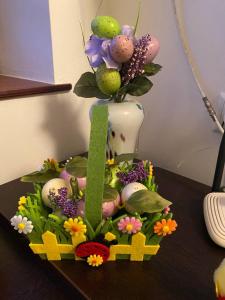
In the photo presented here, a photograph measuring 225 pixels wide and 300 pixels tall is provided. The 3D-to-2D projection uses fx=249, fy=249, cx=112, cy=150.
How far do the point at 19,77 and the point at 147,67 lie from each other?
22.9 inches

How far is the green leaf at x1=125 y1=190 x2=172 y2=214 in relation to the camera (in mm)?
414

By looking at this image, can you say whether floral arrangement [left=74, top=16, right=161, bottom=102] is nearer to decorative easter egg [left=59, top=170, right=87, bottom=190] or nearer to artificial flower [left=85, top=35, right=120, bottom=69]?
artificial flower [left=85, top=35, right=120, bottom=69]

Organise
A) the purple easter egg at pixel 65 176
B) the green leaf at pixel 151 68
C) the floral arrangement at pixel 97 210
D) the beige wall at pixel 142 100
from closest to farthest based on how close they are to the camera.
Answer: the floral arrangement at pixel 97 210, the purple easter egg at pixel 65 176, the green leaf at pixel 151 68, the beige wall at pixel 142 100

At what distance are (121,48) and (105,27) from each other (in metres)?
0.07

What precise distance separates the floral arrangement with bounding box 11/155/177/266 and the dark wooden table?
0.02 metres

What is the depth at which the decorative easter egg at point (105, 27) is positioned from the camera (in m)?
0.56

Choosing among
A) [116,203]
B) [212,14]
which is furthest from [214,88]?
[116,203]

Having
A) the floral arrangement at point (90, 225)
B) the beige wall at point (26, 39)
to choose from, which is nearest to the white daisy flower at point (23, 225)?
the floral arrangement at point (90, 225)

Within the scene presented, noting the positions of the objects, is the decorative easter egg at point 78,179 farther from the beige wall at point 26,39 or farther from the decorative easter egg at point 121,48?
the beige wall at point 26,39

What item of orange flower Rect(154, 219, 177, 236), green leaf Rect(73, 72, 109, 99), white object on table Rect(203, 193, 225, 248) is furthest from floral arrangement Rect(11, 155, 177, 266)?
green leaf Rect(73, 72, 109, 99)

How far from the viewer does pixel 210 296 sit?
38cm

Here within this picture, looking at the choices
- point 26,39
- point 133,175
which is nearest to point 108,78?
point 133,175

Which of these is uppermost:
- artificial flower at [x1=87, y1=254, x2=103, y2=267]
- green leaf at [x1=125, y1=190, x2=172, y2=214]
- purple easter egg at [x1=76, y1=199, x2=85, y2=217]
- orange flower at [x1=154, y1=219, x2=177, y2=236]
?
green leaf at [x1=125, y1=190, x2=172, y2=214]

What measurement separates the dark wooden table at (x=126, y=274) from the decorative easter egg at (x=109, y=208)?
0.28ft
